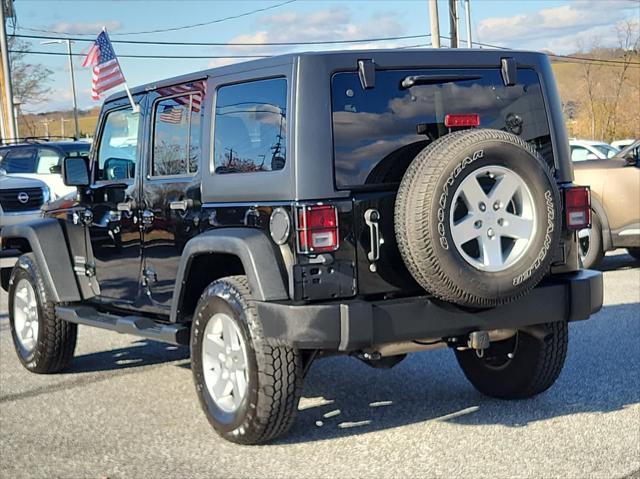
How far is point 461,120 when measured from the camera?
495 cm

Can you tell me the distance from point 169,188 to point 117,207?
30.4 inches

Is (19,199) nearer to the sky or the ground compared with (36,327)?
nearer to the sky

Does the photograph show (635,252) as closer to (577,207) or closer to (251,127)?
(577,207)

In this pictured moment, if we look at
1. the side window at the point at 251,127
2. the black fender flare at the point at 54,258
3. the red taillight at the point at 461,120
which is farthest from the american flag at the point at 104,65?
the red taillight at the point at 461,120

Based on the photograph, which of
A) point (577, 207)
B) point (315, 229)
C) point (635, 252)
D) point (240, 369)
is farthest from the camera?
point (635, 252)

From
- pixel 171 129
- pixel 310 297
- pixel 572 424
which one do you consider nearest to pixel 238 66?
pixel 171 129

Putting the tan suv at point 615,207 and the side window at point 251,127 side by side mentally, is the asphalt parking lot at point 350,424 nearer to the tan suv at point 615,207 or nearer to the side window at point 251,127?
the side window at point 251,127

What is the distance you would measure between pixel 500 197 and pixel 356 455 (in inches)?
58.2

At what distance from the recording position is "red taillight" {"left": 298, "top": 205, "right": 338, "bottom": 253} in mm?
4586

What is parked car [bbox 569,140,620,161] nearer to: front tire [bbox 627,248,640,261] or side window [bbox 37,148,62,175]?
front tire [bbox 627,248,640,261]

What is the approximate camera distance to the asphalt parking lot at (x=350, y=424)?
4.73 m

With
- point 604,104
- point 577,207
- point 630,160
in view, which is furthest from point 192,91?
point 604,104

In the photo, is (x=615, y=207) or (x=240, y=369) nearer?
(x=240, y=369)

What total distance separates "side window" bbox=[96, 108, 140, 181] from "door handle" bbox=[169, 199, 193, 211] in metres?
0.74
